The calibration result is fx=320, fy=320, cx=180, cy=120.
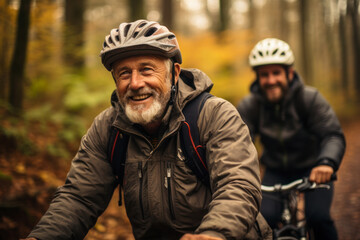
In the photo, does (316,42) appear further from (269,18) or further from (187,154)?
(187,154)

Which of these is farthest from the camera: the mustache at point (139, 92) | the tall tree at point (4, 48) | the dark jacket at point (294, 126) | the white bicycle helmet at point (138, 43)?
the tall tree at point (4, 48)

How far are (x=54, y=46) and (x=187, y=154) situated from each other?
7.27m

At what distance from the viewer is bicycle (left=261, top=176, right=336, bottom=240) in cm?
374

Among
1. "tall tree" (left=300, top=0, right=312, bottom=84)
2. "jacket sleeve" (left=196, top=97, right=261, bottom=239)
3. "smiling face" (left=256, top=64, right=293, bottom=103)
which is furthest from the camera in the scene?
"tall tree" (left=300, top=0, right=312, bottom=84)

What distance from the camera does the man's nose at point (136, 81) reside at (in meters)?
2.76

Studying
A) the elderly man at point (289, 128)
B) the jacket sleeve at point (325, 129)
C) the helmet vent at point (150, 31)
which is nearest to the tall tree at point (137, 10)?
the elderly man at point (289, 128)

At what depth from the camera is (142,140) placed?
2748mm

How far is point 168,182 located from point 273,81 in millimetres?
2740

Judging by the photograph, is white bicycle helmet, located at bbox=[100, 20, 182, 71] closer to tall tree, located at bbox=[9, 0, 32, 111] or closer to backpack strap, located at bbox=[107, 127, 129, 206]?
backpack strap, located at bbox=[107, 127, 129, 206]

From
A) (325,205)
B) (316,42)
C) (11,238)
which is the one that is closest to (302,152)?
(325,205)

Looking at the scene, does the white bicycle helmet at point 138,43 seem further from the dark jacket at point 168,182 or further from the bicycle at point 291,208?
the bicycle at point 291,208

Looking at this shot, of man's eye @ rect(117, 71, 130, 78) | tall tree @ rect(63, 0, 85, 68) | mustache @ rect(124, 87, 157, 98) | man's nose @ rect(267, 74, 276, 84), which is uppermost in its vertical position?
tall tree @ rect(63, 0, 85, 68)

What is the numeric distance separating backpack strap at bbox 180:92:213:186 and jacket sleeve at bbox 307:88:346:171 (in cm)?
200

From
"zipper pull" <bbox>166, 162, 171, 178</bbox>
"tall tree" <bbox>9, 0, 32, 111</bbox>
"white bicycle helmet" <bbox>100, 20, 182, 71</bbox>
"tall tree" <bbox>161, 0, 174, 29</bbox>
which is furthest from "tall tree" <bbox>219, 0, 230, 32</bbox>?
"zipper pull" <bbox>166, 162, 171, 178</bbox>
